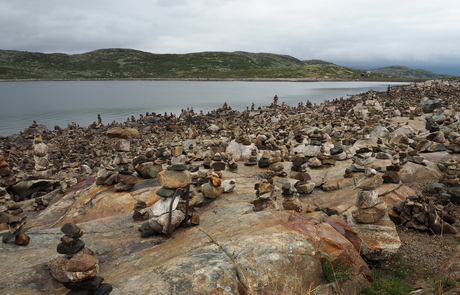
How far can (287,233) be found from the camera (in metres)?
6.44

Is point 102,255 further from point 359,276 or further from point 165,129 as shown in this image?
point 165,129

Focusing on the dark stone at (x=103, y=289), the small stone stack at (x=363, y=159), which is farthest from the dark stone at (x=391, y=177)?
the dark stone at (x=103, y=289)

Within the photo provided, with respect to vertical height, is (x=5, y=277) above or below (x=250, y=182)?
above

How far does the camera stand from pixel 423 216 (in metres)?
9.33

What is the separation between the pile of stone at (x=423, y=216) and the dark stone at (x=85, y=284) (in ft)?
31.8

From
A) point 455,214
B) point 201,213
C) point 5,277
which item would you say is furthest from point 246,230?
point 455,214

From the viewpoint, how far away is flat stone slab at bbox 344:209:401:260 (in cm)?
761

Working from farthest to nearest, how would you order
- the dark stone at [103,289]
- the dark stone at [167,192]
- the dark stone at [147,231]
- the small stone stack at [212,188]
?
the small stone stack at [212,188] → the dark stone at [167,192] → the dark stone at [147,231] → the dark stone at [103,289]

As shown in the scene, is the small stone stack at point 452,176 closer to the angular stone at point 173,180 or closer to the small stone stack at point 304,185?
the small stone stack at point 304,185

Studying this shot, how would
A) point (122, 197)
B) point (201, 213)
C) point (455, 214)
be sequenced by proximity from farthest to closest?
point (122, 197) → point (455, 214) → point (201, 213)

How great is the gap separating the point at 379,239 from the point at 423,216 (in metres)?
2.65

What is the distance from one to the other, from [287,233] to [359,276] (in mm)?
1951

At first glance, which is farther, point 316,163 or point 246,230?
point 316,163

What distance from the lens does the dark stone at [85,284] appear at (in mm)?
4754
